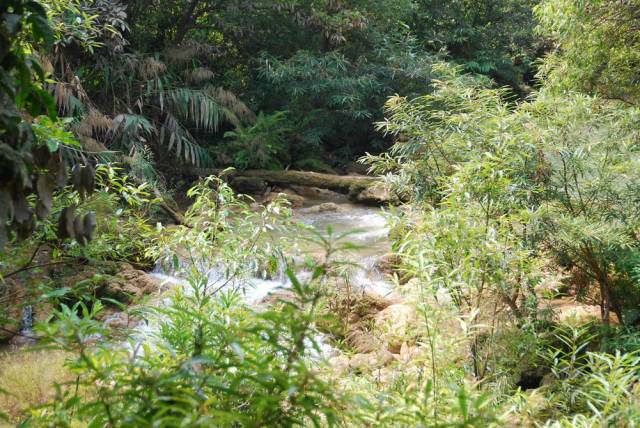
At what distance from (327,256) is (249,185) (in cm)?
907

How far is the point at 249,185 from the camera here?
10117 mm

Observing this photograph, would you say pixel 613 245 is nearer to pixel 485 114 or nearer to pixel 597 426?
pixel 485 114

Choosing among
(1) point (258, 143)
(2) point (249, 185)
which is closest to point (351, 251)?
(2) point (249, 185)

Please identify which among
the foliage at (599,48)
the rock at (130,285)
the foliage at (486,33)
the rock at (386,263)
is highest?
the foliage at (486,33)

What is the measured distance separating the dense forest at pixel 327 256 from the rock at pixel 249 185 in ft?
0.10

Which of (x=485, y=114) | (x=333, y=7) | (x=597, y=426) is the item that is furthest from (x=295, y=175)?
(x=597, y=426)

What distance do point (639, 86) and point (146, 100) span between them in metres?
7.70

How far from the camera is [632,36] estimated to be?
203 inches

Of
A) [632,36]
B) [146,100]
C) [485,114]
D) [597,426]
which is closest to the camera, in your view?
[597,426]

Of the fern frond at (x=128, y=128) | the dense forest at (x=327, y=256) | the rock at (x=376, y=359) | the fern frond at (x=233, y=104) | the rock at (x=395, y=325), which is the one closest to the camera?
the dense forest at (x=327, y=256)

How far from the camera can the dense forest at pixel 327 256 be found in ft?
3.81

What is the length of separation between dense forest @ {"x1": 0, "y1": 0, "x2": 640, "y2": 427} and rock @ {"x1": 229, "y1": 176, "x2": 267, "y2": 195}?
0.03 m

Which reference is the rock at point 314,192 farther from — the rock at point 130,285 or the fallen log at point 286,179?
the rock at point 130,285

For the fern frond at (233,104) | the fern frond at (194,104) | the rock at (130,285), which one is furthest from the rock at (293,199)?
the rock at (130,285)
